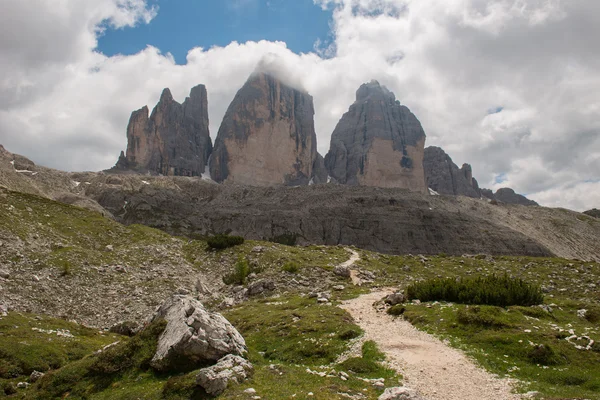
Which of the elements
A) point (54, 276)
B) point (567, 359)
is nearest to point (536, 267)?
point (567, 359)

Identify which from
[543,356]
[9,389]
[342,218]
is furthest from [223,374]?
[342,218]

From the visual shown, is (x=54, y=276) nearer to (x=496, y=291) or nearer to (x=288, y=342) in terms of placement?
(x=288, y=342)

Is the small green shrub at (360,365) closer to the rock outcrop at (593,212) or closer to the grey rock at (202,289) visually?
the grey rock at (202,289)

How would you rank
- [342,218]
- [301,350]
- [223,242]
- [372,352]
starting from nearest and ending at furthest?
[372,352] < [301,350] < [223,242] < [342,218]

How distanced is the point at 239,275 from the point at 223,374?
1154 inches

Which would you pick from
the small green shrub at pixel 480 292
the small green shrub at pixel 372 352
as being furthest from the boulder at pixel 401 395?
the small green shrub at pixel 480 292

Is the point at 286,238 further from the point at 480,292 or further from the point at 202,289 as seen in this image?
the point at 480,292

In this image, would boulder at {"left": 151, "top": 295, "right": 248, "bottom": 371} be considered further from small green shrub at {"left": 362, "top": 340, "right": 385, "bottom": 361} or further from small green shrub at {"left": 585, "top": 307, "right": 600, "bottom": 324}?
small green shrub at {"left": 585, "top": 307, "right": 600, "bottom": 324}

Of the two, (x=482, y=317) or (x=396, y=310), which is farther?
(x=396, y=310)

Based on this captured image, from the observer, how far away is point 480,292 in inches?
1038

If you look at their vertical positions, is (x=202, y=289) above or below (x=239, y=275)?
below

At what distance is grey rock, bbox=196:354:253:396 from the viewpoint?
13.6 meters

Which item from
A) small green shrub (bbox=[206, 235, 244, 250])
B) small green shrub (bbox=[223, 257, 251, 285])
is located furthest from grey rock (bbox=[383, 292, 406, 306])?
small green shrub (bbox=[206, 235, 244, 250])

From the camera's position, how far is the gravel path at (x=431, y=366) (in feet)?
46.4
